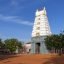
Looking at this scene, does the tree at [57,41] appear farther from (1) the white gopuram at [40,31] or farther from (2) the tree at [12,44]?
(2) the tree at [12,44]

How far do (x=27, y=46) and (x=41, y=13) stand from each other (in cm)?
2345

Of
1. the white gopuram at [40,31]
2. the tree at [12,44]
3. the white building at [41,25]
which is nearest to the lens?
the tree at [12,44]

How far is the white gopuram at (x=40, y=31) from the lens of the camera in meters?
80.6

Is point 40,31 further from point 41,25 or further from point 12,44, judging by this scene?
point 12,44

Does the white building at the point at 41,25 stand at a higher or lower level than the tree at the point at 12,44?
higher

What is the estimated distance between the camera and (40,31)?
83625mm

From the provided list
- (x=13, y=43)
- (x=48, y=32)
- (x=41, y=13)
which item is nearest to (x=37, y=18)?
(x=41, y=13)

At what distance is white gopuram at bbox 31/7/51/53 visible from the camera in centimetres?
8056

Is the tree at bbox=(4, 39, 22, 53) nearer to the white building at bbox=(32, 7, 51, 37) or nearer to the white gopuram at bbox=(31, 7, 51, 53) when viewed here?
the white gopuram at bbox=(31, 7, 51, 53)

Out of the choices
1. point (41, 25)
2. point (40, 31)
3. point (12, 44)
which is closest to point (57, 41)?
point (40, 31)

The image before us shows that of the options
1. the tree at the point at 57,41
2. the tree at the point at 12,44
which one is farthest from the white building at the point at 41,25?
the tree at the point at 57,41

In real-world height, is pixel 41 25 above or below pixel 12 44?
above

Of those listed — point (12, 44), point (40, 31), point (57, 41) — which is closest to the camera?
point (57, 41)

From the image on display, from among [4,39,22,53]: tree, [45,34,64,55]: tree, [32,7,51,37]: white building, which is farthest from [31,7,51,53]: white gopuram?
[45,34,64,55]: tree
